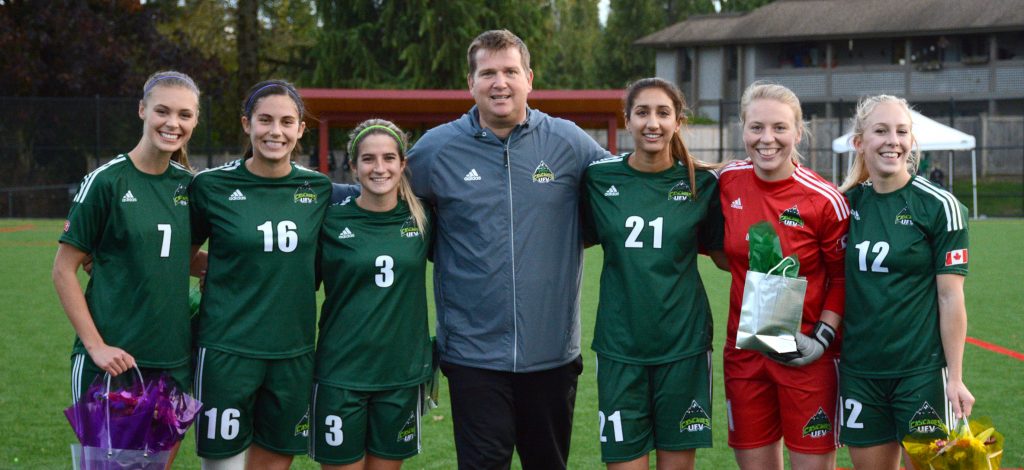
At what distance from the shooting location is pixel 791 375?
4098 mm

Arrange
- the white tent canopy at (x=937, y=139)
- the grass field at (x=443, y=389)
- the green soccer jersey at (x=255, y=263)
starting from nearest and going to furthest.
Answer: the green soccer jersey at (x=255, y=263) → the grass field at (x=443, y=389) → the white tent canopy at (x=937, y=139)

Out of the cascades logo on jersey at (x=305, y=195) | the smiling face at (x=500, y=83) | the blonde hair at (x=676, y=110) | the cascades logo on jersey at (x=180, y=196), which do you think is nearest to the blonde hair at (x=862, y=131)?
the blonde hair at (x=676, y=110)

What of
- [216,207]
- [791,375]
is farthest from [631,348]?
[216,207]

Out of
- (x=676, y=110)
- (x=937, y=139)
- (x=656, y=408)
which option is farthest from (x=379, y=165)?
(x=937, y=139)

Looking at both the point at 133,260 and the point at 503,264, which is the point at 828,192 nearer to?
the point at 503,264

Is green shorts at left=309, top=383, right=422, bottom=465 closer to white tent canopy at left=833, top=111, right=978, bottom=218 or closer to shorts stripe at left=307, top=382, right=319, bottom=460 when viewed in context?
shorts stripe at left=307, top=382, right=319, bottom=460

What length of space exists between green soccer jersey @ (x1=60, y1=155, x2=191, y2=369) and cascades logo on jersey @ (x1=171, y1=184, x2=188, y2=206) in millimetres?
36

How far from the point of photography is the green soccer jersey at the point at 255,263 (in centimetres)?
407

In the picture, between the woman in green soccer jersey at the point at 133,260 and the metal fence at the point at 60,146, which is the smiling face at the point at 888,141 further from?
the metal fence at the point at 60,146

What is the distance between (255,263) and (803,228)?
2.15m

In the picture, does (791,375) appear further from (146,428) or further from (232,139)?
(232,139)

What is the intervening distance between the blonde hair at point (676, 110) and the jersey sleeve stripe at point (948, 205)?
834 millimetres

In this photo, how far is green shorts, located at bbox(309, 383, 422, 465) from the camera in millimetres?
4152

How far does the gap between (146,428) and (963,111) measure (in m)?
38.1
